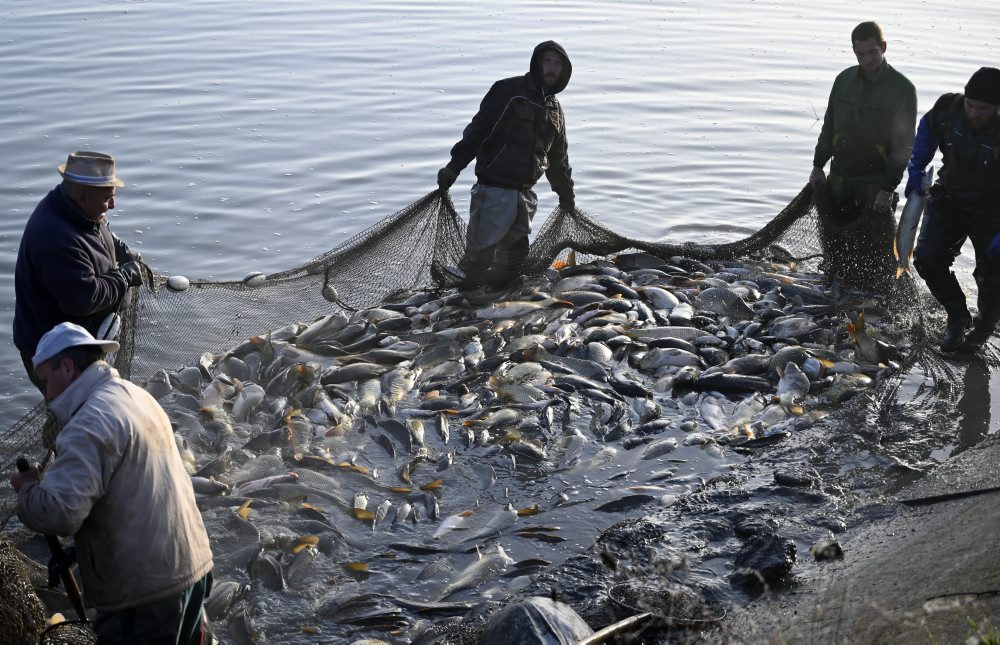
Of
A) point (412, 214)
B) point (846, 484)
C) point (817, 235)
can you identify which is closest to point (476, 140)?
point (412, 214)

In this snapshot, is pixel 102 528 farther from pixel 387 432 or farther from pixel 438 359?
pixel 438 359

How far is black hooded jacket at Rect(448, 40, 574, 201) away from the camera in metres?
8.90

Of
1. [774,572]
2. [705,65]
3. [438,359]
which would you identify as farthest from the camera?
[705,65]

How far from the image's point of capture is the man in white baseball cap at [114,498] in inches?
141

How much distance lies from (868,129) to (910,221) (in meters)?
1.49

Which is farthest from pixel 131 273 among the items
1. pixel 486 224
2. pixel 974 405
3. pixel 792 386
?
pixel 974 405

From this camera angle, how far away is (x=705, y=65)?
21.3 metres

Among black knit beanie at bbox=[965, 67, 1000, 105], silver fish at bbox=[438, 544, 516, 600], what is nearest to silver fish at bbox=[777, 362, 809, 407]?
black knit beanie at bbox=[965, 67, 1000, 105]

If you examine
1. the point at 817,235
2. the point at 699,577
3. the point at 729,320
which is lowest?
the point at 699,577

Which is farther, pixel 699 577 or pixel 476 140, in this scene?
pixel 476 140

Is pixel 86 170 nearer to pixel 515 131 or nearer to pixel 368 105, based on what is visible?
pixel 515 131

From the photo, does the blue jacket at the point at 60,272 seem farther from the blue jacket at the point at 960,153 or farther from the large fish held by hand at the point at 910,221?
the blue jacket at the point at 960,153

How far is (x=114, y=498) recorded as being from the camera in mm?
3729

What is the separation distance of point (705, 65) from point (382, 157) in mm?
9394
